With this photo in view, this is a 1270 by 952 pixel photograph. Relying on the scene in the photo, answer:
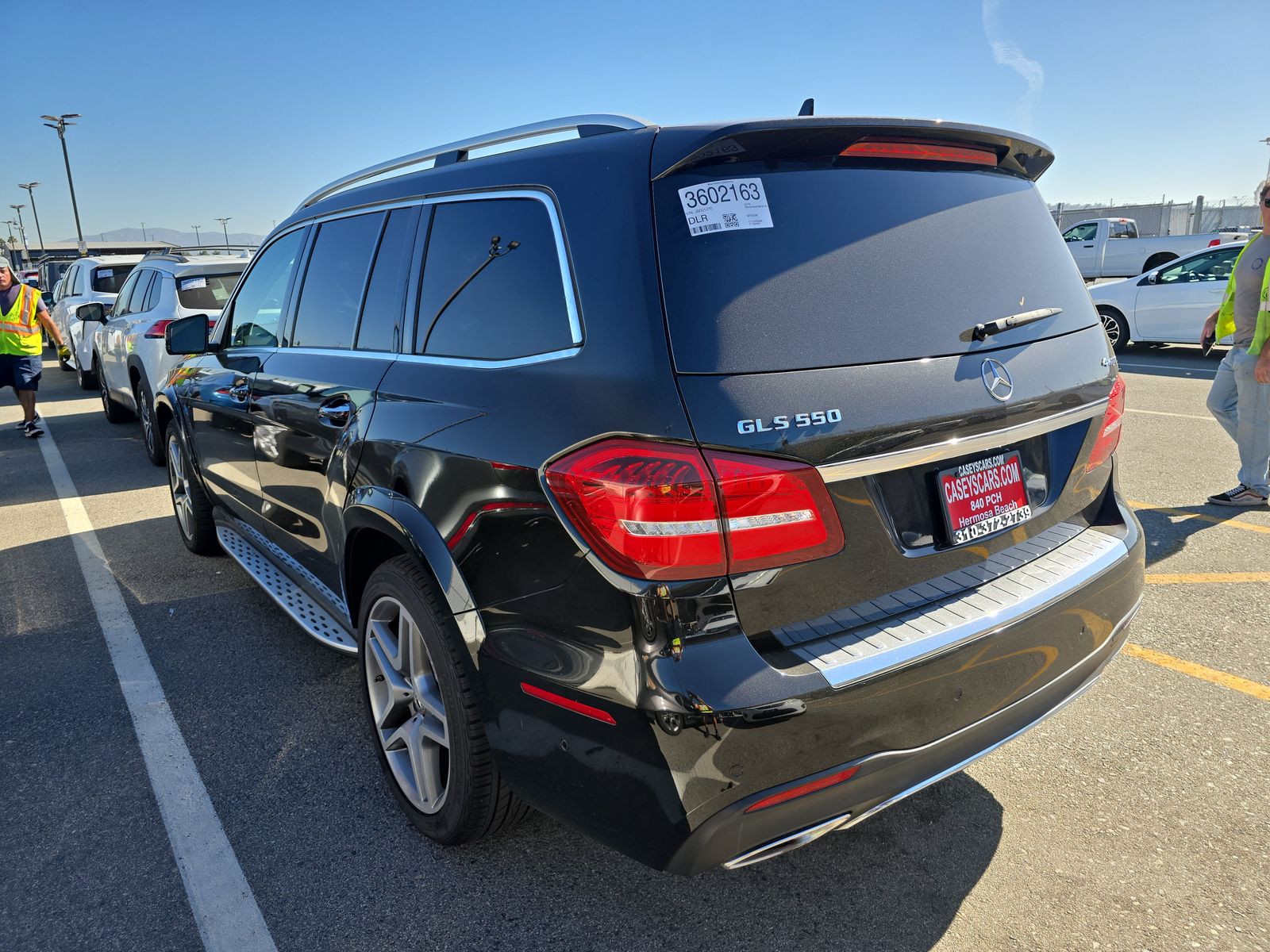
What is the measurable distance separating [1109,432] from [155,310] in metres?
7.98

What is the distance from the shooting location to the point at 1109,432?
2.71m

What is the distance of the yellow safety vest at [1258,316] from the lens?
5094 millimetres

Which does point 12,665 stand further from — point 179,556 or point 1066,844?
point 1066,844

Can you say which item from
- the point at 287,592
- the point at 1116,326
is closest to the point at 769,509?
the point at 287,592

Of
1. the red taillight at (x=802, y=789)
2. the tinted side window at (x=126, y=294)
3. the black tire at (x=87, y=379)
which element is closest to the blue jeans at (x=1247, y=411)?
the red taillight at (x=802, y=789)

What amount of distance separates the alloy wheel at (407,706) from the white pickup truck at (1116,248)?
22899 millimetres

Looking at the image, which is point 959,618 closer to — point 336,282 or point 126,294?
point 336,282

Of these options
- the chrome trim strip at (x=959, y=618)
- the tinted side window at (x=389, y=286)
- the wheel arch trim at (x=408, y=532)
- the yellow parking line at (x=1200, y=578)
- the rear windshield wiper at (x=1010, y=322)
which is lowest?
the yellow parking line at (x=1200, y=578)

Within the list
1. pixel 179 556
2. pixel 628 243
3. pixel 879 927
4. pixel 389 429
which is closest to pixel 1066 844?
pixel 879 927

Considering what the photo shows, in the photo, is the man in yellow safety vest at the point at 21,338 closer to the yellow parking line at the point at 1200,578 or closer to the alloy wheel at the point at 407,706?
the alloy wheel at the point at 407,706

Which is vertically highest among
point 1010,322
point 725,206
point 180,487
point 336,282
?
point 725,206

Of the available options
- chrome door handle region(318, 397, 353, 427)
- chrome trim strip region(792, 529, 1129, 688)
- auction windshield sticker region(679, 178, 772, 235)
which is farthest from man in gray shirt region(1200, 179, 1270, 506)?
chrome door handle region(318, 397, 353, 427)

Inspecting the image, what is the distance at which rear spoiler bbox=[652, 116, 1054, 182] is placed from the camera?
80.6 inches

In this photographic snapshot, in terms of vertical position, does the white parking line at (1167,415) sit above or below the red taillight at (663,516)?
below
